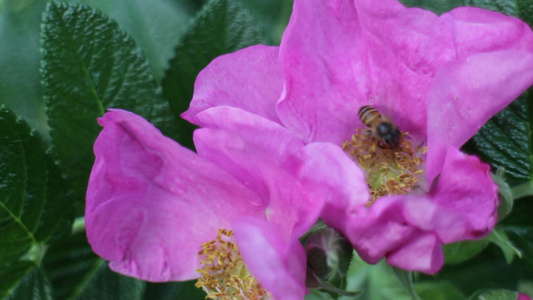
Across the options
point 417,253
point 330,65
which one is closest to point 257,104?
point 330,65

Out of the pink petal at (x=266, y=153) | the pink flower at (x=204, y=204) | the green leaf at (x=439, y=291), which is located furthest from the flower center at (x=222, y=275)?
the green leaf at (x=439, y=291)

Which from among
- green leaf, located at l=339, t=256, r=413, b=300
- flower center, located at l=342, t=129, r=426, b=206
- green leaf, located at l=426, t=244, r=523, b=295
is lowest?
green leaf, located at l=339, t=256, r=413, b=300

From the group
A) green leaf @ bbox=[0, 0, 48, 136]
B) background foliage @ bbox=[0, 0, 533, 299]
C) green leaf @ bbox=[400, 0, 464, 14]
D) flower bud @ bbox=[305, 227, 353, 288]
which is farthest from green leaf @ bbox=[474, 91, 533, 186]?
green leaf @ bbox=[0, 0, 48, 136]

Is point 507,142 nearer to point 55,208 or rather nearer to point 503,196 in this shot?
point 503,196

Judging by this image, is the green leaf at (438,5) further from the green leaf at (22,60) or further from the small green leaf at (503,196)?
the green leaf at (22,60)

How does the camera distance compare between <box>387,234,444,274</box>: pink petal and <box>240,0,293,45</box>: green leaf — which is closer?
<box>387,234,444,274</box>: pink petal

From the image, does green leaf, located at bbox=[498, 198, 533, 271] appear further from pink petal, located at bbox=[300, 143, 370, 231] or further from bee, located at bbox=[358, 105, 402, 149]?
pink petal, located at bbox=[300, 143, 370, 231]

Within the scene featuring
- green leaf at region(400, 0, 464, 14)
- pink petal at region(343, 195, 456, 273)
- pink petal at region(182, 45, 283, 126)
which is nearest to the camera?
pink petal at region(343, 195, 456, 273)
